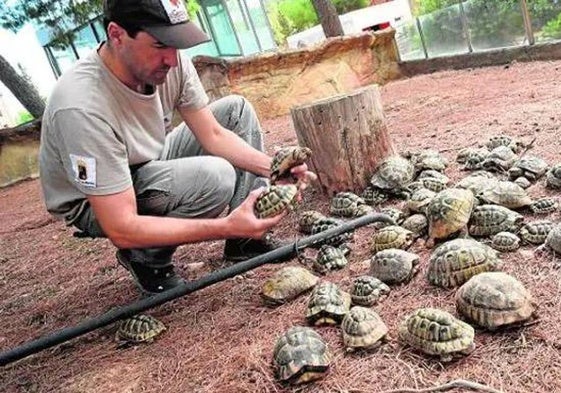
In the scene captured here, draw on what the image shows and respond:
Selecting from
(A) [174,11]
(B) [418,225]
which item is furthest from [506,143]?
(A) [174,11]

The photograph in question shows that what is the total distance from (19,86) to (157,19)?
12.2m

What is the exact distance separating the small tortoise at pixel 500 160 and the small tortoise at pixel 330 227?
1336 millimetres

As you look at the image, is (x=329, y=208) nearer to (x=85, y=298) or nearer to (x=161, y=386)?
(x=85, y=298)

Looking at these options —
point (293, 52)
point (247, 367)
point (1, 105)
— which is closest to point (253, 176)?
point (247, 367)

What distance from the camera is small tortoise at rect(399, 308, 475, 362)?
6.34ft

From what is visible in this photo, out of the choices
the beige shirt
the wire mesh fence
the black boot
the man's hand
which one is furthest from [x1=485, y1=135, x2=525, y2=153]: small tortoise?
the wire mesh fence

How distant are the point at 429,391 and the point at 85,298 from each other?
8.75 ft

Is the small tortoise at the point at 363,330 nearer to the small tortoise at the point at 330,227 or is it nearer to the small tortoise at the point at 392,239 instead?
the small tortoise at the point at 392,239

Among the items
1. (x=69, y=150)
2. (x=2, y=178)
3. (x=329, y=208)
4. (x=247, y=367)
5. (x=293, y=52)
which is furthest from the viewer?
(x=2, y=178)

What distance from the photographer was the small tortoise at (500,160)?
3.83 m

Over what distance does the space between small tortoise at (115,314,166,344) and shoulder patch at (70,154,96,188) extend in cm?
82

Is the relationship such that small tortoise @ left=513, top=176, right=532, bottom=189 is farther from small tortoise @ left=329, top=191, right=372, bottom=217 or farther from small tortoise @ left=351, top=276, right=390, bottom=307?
small tortoise @ left=351, top=276, right=390, bottom=307

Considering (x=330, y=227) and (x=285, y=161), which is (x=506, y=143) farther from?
(x=285, y=161)

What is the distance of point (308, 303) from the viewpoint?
8.39 feet
